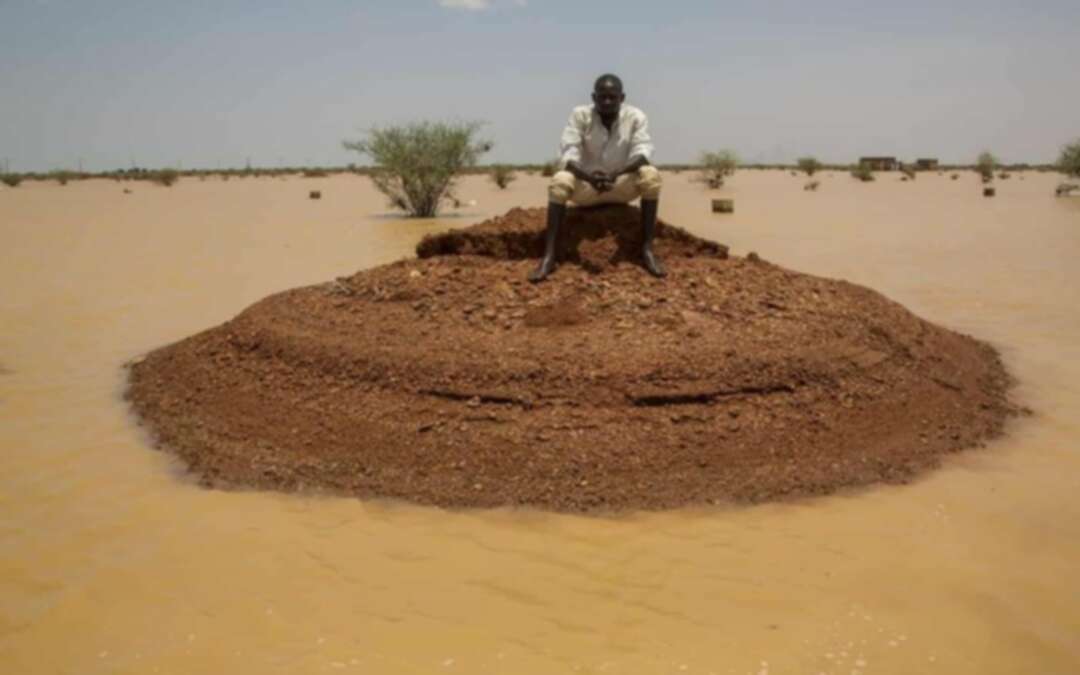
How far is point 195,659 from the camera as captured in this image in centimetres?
275

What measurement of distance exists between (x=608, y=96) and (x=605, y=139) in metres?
0.29

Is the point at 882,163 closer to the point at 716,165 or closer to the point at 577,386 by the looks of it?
the point at 716,165

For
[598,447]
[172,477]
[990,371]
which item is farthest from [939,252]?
[172,477]

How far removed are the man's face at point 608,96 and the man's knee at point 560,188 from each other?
1.70 feet

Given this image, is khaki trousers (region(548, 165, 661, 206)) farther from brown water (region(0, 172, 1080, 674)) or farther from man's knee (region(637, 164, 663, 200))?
brown water (region(0, 172, 1080, 674))

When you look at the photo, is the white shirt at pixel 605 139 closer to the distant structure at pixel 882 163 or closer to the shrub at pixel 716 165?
the shrub at pixel 716 165

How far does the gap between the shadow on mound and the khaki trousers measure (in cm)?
10

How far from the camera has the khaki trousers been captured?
18.6 ft

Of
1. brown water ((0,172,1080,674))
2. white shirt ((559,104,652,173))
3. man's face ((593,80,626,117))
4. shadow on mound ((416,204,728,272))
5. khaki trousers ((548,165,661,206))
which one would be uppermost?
man's face ((593,80,626,117))

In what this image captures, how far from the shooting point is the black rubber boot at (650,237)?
18.6 feet

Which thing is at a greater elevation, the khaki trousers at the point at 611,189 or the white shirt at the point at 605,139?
the white shirt at the point at 605,139

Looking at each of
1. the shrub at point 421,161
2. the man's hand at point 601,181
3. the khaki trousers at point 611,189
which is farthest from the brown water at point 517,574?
the shrub at point 421,161

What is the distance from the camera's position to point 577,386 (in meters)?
4.53

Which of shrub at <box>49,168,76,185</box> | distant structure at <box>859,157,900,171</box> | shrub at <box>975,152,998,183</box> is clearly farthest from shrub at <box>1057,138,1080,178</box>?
shrub at <box>49,168,76,185</box>
